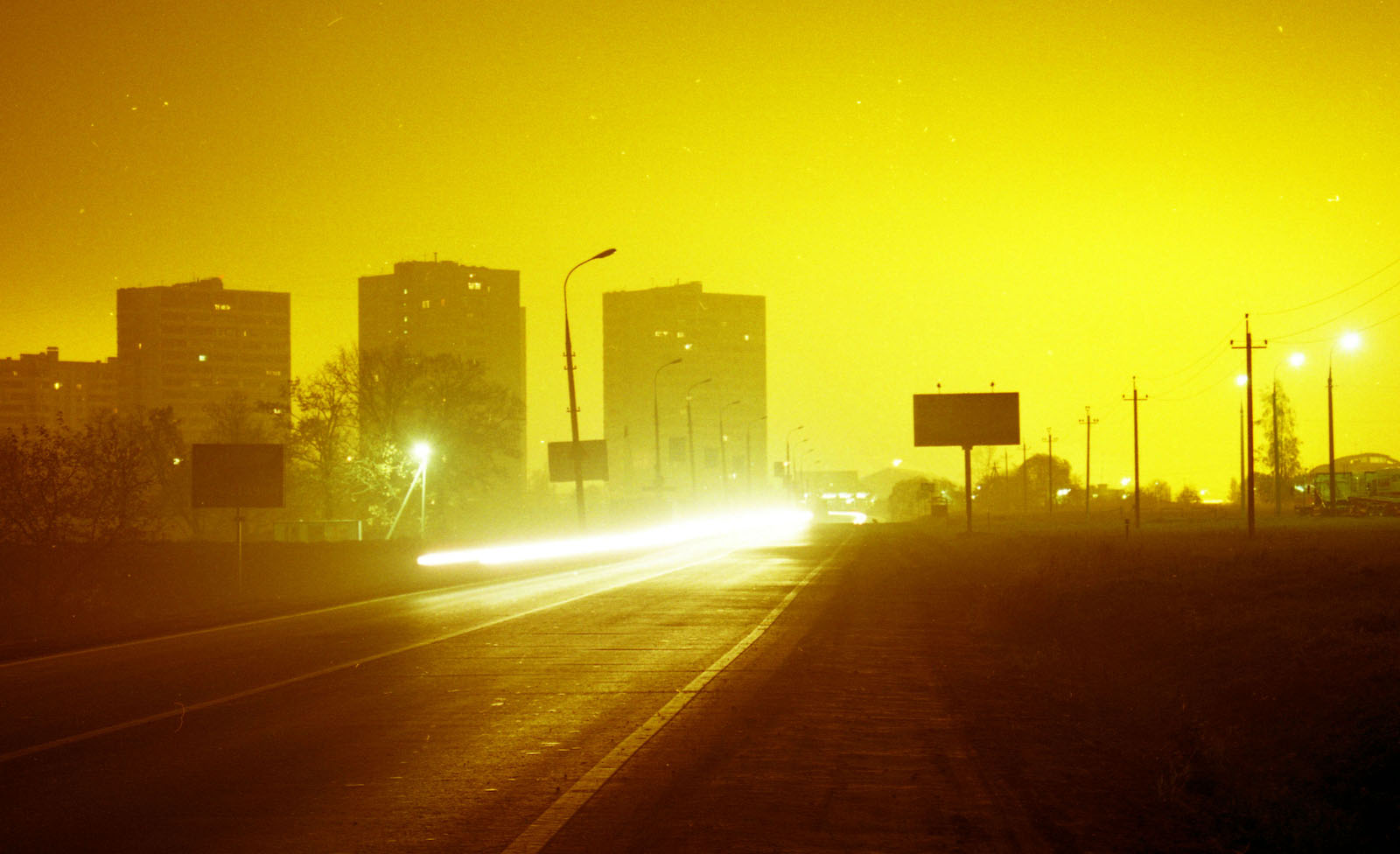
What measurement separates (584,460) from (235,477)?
185ft

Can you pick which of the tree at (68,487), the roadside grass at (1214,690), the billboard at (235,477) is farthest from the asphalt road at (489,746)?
the billboard at (235,477)

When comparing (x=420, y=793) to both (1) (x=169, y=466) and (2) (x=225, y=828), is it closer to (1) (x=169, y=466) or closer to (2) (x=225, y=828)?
(2) (x=225, y=828)

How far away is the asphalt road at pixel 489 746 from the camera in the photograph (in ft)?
22.5

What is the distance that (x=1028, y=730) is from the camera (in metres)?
10.4

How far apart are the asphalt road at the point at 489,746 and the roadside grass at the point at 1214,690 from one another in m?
1.05

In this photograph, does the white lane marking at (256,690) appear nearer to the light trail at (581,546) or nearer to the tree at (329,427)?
the light trail at (581,546)

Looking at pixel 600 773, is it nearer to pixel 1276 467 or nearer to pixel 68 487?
pixel 68 487

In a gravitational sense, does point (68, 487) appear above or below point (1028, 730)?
above

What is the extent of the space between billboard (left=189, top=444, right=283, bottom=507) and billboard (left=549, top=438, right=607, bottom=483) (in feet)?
175

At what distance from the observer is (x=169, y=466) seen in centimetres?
9956

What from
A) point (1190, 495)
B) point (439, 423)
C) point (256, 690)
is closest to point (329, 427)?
point (439, 423)

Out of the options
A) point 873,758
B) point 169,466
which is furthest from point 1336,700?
point 169,466

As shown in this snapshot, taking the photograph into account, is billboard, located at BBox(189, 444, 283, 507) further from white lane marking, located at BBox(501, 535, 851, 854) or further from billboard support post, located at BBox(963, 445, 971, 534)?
billboard support post, located at BBox(963, 445, 971, 534)

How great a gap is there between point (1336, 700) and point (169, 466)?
101 m
